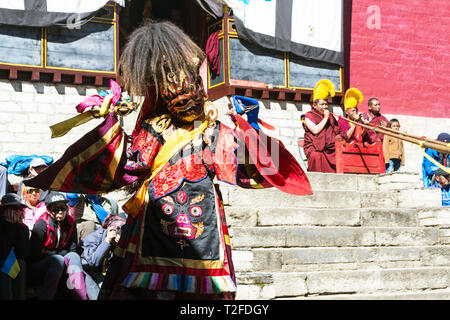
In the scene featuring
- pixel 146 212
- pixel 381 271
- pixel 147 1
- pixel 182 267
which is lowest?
pixel 381 271

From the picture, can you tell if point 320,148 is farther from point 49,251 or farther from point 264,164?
point 264,164

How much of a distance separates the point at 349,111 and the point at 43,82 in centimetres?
520

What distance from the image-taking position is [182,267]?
14.7 feet

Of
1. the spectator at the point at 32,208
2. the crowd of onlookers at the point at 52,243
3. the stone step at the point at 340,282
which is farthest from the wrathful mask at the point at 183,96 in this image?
the stone step at the point at 340,282

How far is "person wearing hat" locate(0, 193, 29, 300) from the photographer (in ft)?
18.2

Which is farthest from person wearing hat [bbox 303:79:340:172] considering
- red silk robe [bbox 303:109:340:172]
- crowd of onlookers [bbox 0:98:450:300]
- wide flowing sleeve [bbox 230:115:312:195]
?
wide flowing sleeve [bbox 230:115:312:195]

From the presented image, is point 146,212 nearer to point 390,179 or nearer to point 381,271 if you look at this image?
point 381,271

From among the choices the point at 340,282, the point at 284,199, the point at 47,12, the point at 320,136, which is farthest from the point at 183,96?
the point at 47,12

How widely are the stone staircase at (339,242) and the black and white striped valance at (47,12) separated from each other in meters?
5.16

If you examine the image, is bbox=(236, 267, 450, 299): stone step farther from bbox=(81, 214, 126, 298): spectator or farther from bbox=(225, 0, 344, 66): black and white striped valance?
bbox=(225, 0, 344, 66): black and white striped valance

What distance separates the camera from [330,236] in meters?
8.21

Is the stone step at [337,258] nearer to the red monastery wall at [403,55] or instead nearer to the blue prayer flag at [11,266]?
the blue prayer flag at [11,266]

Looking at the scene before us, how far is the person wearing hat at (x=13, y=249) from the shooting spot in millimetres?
5555
